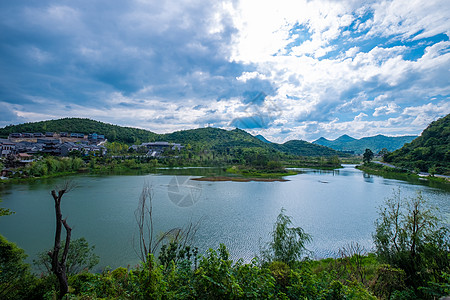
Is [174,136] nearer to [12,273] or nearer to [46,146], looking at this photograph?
[46,146]

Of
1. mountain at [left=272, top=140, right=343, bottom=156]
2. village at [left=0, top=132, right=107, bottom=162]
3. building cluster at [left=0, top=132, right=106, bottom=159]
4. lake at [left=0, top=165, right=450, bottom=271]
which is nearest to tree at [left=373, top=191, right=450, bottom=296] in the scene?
lake at [left=0, top=165, right=450, bottom=271]

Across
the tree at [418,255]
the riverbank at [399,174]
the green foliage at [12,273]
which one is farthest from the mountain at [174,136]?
the green foliage at [12,273]

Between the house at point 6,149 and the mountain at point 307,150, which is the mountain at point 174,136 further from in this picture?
the house at point 6,149

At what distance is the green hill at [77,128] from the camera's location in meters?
101

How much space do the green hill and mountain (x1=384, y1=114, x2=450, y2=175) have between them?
396ft

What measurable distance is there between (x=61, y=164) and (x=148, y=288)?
59.3 meters

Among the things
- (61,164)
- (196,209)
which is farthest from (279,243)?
(61,164)

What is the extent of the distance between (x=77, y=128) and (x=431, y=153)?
149 meters

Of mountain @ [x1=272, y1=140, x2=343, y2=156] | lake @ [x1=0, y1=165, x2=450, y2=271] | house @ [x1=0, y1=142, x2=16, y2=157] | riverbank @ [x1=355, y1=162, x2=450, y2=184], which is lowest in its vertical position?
lake @ [x1=0, y1=165, x2=450, y2=271]

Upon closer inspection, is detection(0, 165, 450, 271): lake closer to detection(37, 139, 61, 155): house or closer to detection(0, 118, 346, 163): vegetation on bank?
detection(37, 139, 61, 155): house

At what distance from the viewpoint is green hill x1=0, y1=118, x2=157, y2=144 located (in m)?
101

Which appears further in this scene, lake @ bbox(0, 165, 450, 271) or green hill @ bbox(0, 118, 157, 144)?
green hill @ bbox(0, 118, 157, 144)

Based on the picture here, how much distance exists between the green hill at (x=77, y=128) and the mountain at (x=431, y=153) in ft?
396

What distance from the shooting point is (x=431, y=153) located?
62938mm
